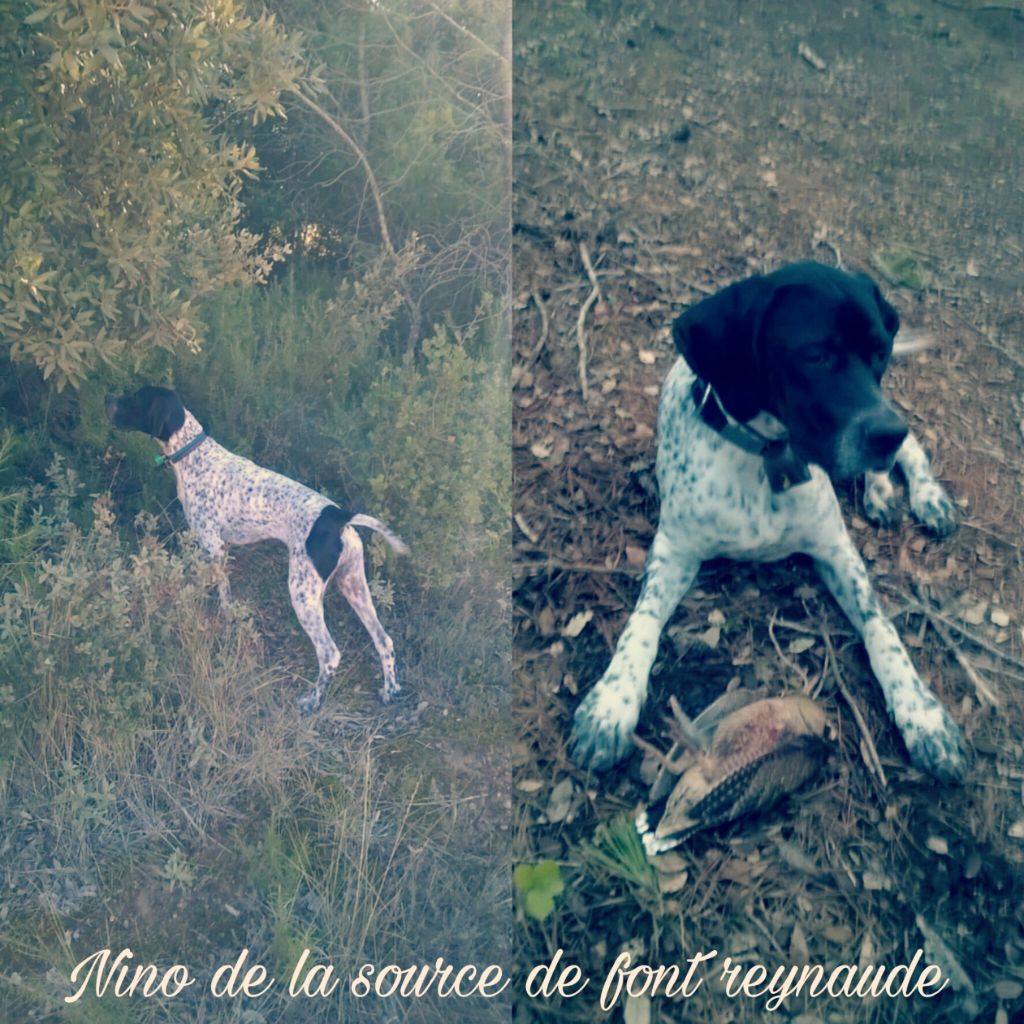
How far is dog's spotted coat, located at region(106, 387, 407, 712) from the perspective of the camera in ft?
7.99

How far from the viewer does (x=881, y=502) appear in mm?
2939

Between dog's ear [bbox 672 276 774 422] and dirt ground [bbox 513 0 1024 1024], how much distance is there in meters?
0.55

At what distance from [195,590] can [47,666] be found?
1.20 ft

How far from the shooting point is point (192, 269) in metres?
2.48

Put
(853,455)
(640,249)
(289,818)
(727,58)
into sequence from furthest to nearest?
(727,58)
(640,249)
(289,818)
(853,455)

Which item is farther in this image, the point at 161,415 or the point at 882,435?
the point at 161,415

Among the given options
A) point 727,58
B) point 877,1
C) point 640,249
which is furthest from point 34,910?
point 877,1

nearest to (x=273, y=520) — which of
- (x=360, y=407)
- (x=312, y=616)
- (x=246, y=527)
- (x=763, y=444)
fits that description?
(x=246, y=527)

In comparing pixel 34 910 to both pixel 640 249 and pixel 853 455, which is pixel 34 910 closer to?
pixel 853 455

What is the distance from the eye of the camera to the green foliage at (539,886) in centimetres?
235

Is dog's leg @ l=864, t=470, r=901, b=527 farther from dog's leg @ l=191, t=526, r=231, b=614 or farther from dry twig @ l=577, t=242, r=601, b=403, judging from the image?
dog's leg @ l=191, t=526, r=231, b=614

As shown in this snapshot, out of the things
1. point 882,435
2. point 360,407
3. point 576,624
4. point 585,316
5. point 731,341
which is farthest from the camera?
point 585,316

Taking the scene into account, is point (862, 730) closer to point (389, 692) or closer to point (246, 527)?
point (389, 692)

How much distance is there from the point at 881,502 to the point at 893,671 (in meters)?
0.59
